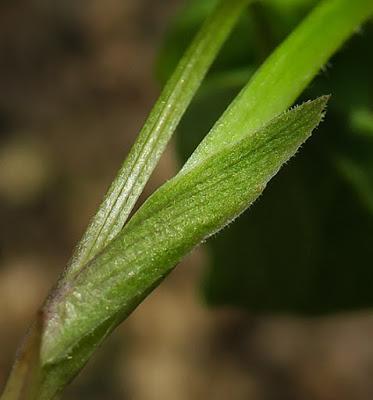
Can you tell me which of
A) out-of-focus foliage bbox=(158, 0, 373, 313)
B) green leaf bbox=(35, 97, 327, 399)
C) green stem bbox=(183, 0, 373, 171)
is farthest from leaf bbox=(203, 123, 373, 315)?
green leaf bbox=(35, 97, 327, 399)

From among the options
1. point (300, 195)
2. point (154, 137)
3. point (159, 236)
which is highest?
point (300, 195)

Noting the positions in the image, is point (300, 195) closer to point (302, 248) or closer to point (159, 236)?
point (302, 248)

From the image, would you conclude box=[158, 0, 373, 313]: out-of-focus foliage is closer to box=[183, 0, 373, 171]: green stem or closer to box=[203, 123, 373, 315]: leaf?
box=[203, 123, 373, 315]: leaf

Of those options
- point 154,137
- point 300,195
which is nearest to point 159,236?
point 154,137

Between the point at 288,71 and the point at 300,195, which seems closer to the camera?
the point at 288,71

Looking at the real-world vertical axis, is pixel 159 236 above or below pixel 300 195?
below

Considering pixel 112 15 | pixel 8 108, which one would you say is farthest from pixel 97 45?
pixel 8 108

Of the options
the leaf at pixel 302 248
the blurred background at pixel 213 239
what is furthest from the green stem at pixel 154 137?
the leaf at pixel 302 248
